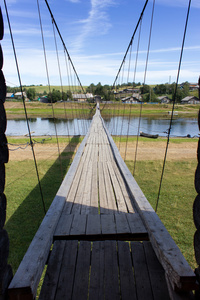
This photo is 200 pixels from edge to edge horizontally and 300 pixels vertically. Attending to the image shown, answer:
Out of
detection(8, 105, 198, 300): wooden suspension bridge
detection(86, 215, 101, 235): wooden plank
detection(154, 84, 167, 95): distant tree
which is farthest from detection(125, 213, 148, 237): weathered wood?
detection(154, 84, 167, 95): distant tree

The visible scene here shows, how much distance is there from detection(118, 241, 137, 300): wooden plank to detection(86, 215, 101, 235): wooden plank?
206mm

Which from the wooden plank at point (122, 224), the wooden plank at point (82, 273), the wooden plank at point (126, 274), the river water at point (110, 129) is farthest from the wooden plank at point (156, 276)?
the river water at point (110, 129)

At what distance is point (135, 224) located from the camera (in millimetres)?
1499

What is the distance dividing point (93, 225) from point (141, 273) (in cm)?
51

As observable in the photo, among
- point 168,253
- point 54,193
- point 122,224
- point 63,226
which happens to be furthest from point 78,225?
point 54,193

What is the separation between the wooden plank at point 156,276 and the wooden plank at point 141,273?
0.07 feet

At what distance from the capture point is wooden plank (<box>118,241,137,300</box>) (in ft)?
3.24

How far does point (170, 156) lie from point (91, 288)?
6.26 m

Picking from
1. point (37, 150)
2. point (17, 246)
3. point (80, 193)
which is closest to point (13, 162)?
point (37, 150)

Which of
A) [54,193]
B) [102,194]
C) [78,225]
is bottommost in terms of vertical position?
[54,193]

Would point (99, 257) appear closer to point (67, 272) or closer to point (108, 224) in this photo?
point (67, 272)

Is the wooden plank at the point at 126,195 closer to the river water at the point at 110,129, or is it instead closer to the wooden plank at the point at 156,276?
the wooden plank at the point at 156,276

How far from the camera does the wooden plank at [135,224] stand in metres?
1.41

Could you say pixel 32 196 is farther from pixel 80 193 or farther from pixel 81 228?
pixel 81 228
